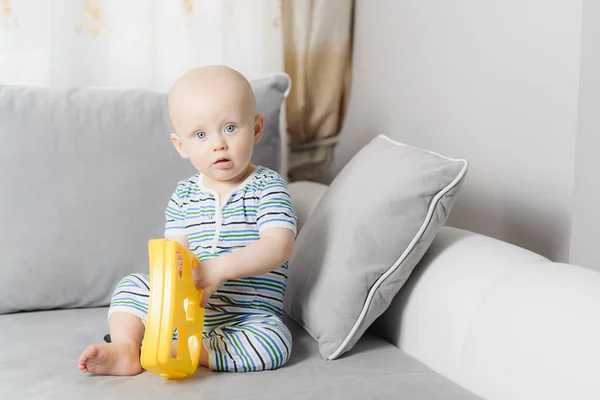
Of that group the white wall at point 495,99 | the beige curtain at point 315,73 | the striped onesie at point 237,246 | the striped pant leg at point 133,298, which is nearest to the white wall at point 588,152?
the white wall at point 495,99

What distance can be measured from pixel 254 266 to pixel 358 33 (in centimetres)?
115

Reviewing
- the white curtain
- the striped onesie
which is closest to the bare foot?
the striped onesie

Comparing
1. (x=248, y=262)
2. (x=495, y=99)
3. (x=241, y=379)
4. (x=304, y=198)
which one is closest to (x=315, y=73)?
(x=304, y=198)

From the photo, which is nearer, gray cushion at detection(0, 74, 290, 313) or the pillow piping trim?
the pillow piping trim

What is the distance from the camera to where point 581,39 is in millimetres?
1303

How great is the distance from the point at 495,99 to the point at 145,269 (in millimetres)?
802

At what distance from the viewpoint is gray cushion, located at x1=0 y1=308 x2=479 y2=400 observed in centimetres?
111

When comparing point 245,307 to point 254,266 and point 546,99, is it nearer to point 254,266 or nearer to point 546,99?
point 254,266

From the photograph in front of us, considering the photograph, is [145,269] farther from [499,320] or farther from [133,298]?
[499,320]

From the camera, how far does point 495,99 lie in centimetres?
156

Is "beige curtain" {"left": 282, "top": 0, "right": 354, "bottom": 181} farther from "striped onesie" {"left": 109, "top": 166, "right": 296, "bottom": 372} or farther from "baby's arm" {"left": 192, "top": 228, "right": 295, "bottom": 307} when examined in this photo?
"baby's arm" {"left": 192, "top": 228, "right": 295, "bottom": 307}

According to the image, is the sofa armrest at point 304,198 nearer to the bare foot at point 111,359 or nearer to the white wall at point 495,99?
the white wall at point 495,99

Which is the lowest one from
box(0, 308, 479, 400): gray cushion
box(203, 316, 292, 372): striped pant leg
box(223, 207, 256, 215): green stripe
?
box(0, 308, 479, 400): gray cushion

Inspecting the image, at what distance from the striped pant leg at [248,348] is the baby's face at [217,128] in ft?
0.88
